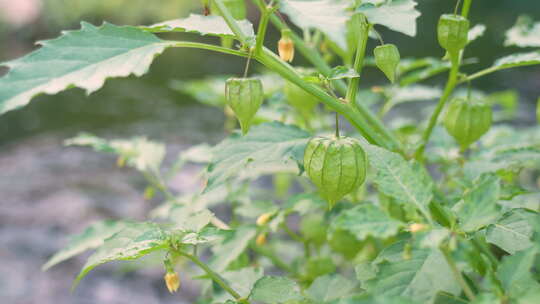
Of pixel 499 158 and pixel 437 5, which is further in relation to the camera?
pixel 437 5

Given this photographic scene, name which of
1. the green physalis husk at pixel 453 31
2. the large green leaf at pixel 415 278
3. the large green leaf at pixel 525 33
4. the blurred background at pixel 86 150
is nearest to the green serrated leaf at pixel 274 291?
the large green leaf at pixel 415 278

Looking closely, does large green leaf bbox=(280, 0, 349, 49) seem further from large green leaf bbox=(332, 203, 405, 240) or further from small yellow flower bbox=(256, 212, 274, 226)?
small yellow flower bbox=(256, 212, 274, 226)

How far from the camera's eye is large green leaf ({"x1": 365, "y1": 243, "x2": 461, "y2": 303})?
0.45 meters

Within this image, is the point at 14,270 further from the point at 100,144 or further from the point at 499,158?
the point at 499,158

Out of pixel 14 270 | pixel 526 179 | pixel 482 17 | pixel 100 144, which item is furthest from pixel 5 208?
pixel 482 17

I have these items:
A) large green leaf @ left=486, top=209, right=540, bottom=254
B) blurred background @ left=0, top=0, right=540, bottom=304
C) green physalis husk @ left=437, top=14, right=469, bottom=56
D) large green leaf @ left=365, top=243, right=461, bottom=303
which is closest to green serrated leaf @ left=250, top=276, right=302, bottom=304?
large green leaf @ left=365, top=243, right=461, bottom=303

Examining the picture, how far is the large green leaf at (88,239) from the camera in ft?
2.69

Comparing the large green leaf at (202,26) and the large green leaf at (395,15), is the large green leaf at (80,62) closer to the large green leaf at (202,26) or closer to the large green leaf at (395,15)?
the large green leaf at (202,26)

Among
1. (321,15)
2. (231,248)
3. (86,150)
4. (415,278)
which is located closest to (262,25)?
(321,15)

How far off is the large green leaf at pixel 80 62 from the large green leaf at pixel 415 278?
0.28 metres

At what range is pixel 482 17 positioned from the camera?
7.98m

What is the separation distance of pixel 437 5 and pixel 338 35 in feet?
32.6

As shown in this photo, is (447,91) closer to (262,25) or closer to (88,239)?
(262,25)

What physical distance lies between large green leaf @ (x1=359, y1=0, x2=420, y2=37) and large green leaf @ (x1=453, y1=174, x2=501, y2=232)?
0.14 meters
